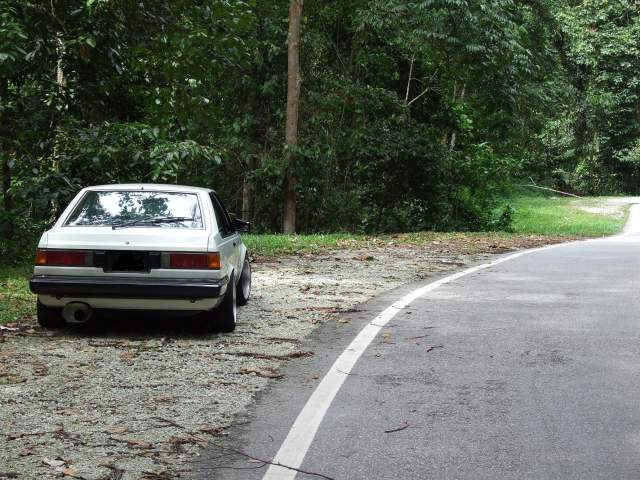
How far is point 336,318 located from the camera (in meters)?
9.62

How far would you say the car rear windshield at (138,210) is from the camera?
8.23m

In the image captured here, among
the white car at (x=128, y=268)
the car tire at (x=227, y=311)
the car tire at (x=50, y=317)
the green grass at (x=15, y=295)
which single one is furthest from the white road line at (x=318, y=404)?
the green grass at (x=15, y=295)

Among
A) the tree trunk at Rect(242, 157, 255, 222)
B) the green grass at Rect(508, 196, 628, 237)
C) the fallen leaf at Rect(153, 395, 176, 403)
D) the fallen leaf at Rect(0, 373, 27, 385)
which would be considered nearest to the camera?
the fallen leaf at Rect(153, 395, 176, 403)

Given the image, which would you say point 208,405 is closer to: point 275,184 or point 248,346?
point 248,346

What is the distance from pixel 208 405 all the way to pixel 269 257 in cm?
1071

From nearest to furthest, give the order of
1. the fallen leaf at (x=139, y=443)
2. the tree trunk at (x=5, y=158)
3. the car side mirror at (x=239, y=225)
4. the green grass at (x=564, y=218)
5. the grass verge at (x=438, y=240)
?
the fallen leaf at (x=139, y=443) → the car side mirror at (x=239, y=225) → the grass verge at (x=438, y=240) → the tree trunk at (x=5, y=158) → the green grass at (x=564, y=218)

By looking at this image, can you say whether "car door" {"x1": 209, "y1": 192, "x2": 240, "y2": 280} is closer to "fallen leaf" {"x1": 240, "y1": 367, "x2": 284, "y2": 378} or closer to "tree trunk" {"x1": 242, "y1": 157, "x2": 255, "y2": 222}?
"fallen leaf" {"x1": 240, "y1": 367, "x2": 284, "y2": 378}

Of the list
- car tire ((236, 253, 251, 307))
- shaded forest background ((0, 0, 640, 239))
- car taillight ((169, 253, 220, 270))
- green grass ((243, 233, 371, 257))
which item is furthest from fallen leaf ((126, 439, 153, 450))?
green grass ((243, 233, 371, 257))

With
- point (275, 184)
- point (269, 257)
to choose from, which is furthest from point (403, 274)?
point (275, 184)

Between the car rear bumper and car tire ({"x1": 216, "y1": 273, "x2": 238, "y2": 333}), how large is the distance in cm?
48

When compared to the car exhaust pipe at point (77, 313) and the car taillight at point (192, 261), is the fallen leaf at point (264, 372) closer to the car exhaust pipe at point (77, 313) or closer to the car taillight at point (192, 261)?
the car taillight at point (192, 261)

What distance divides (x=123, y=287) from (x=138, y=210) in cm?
98

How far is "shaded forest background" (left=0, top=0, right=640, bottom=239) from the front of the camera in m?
13.8

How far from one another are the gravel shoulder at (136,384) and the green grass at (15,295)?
1.39 ft
